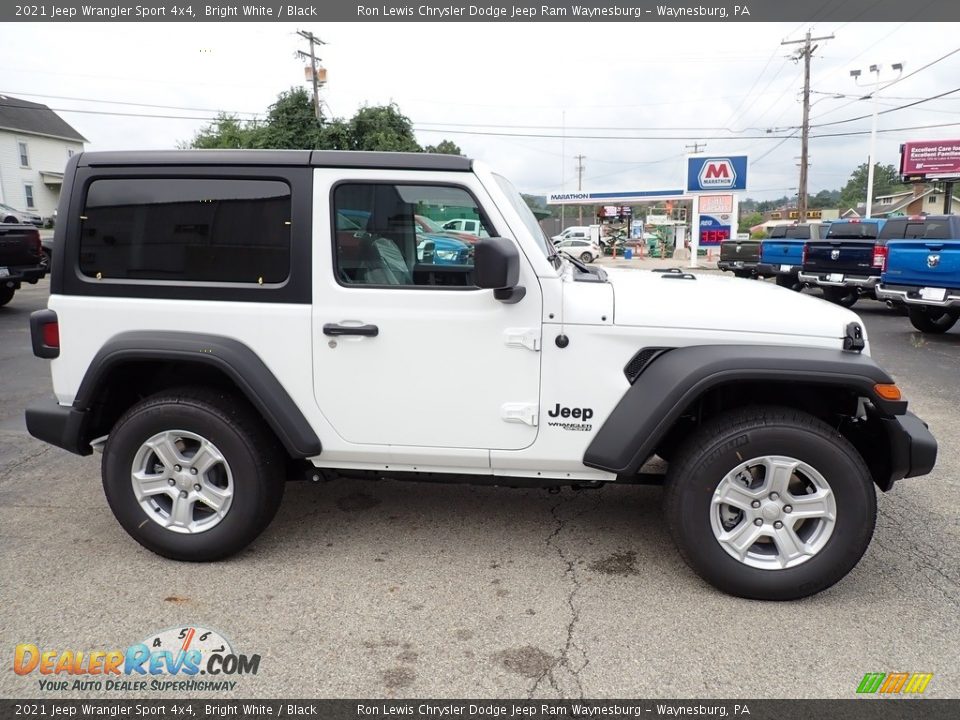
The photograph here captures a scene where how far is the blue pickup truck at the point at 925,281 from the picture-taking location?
9.84 metres

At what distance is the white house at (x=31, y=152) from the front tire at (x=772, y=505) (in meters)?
49.3

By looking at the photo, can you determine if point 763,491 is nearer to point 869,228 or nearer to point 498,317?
point 498,317

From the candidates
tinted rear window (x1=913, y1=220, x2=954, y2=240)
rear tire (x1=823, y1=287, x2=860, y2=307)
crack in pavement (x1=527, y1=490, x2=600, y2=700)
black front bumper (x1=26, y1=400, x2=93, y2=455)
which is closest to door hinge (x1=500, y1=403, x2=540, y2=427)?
crack in pavement (x1=527, y1=490, x2=600, y2=700)

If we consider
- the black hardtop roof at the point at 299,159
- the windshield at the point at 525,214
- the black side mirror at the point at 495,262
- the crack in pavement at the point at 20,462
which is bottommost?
the crack in pavement at the point at 20,462

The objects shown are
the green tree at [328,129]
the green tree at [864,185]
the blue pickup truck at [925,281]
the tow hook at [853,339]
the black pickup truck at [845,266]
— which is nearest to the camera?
the tow hook at [853,339]

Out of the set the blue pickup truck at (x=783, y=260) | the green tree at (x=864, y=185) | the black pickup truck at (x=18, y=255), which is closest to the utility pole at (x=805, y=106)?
the blue pickup truck at (x=783, y=260)

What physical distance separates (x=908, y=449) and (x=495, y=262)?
80.1 inches

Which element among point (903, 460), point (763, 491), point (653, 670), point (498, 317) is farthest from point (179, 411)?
point (903, 460)

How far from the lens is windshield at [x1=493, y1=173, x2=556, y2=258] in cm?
348

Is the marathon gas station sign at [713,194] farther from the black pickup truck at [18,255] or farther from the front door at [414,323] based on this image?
the front door at [414,323]

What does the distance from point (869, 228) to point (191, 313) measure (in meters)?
16.2

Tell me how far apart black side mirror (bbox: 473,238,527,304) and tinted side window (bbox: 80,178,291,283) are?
97cm

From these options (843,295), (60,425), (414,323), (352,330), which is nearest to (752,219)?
(843,295)

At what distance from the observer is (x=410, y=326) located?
3.27 m
